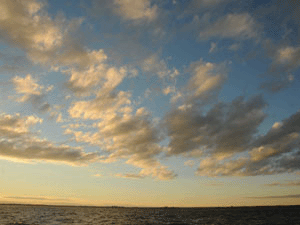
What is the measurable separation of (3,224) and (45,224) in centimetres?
954

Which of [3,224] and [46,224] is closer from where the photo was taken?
[3,224]

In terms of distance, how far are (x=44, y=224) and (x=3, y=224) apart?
9.38m

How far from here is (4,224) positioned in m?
55.7

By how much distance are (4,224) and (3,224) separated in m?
0.23

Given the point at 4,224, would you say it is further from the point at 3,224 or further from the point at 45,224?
the point at 45,224

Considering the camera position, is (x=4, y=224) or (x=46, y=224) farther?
(x=46, y=224)

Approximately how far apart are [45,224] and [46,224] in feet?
0.89

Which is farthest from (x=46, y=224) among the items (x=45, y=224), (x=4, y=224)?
(x=4, y=224)

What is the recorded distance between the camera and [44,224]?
201ft

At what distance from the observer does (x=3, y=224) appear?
55.7 m

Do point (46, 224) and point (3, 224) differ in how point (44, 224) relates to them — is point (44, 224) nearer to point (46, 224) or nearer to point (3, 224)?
point (46, 224)

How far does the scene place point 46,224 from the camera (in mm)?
61219

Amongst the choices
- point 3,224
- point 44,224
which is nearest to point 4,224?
point 3,224

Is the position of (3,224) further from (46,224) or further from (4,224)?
(46,224)
